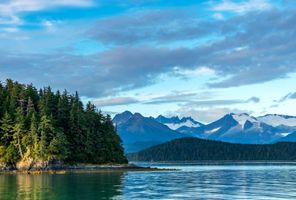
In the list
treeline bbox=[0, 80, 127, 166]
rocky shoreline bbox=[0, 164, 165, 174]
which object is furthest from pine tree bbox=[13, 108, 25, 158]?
rocky shoreline bbox=[0, 164, 165, 174]

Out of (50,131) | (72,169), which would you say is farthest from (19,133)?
(72,169)

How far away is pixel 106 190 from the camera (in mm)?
88625

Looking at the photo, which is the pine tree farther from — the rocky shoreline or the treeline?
the rocky shoreline

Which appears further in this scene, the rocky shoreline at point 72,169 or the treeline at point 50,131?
the treeline at point 50,131

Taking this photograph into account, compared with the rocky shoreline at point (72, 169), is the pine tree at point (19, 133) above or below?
above

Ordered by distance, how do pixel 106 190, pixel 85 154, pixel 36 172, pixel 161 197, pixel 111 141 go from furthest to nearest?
pixel 111 141
pixel 85 154
pixel 36 172
pixel 106 190
pixel 161 197

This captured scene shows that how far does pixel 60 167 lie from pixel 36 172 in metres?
12.7

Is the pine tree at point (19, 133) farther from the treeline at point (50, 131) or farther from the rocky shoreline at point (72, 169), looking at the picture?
the rocky shoreline at point (72, 169)

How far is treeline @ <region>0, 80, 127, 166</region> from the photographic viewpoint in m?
168

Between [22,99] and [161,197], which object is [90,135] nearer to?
[22,99]

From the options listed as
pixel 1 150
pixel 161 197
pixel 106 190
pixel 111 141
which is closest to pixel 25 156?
pixel 1 150

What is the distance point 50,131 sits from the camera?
173 m

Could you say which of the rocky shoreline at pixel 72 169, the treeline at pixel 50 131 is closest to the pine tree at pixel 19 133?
the treeline at pixel 50 131

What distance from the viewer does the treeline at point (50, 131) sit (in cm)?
16762
